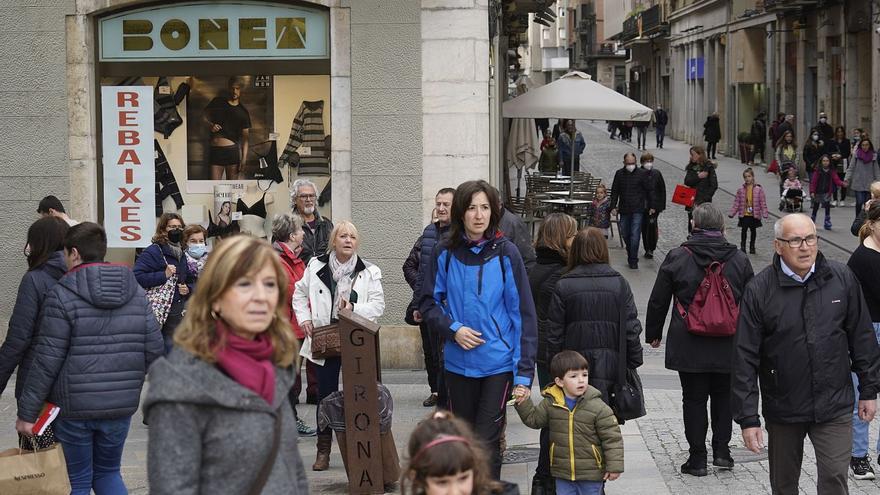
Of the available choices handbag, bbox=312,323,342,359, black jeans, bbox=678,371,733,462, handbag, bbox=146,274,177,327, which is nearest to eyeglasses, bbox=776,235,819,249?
black jeans, bbox=678,371,733,462

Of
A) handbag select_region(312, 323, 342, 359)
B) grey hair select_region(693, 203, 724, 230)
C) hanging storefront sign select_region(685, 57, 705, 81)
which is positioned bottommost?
handbag select_region(312, 323, 342, 359)

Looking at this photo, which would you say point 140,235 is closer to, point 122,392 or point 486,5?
point 486,5

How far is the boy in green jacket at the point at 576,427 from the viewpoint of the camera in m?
6.96

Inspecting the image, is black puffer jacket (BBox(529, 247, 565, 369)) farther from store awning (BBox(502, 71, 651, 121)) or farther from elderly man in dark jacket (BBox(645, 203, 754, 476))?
store awning (BBox(502, 71, 651, 121))

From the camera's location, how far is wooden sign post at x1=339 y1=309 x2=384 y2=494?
26.5 ft

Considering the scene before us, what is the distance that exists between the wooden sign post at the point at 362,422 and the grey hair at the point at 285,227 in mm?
1537

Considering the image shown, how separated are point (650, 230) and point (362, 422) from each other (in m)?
13.9

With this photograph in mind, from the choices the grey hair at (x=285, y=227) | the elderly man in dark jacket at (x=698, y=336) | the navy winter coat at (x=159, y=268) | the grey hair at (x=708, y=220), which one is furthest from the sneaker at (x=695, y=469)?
the navy winter coat at (x=159, y=268)

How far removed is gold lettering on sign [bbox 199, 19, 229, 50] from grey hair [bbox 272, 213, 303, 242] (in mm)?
3392

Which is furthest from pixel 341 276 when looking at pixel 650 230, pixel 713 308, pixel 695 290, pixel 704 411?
pixel 650 230

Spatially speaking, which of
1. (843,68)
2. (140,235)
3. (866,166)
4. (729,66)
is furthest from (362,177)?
(729,66)

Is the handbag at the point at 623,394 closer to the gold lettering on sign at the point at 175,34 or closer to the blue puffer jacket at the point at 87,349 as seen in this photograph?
the blue puffer jacket at the point at 87,349

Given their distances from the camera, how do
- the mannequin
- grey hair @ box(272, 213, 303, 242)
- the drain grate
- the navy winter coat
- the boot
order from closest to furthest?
the boot < the drain grate < grey hair @ box(272, 213, 303, 242) < the navy winter coat < the mannequin

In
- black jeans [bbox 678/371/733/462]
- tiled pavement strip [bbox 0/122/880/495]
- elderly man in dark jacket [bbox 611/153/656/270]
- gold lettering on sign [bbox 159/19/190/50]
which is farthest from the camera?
elderly man in dark jacket [bbox 611/153/656/270]
